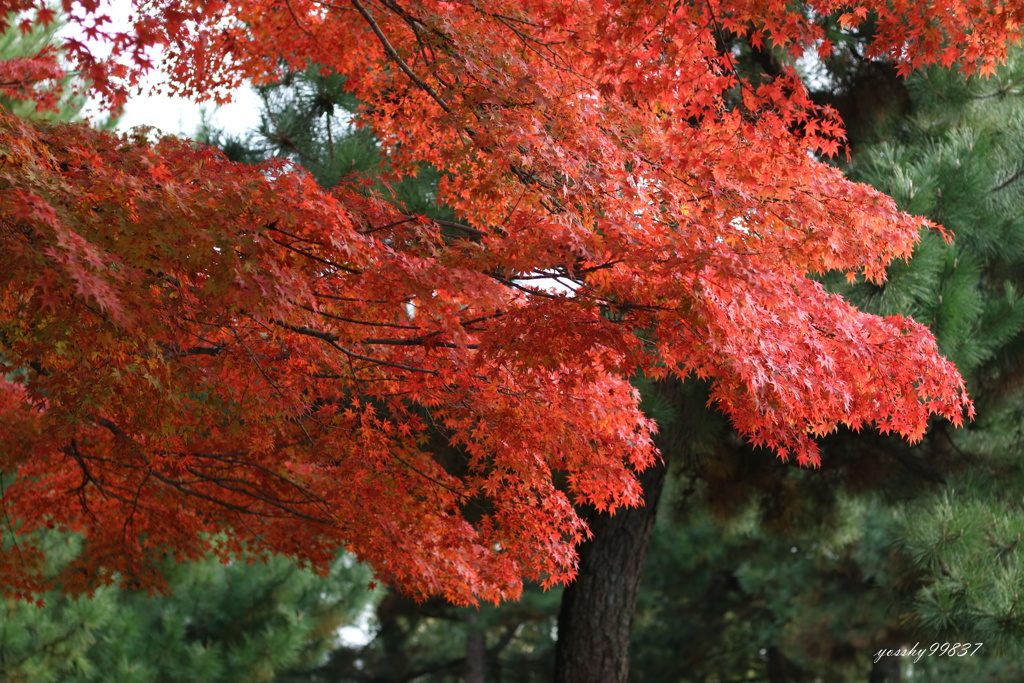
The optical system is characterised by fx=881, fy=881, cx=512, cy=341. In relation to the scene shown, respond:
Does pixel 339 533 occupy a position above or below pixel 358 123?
below

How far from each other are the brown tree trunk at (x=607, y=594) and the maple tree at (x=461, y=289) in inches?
75.0

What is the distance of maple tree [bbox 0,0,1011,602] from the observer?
3.26m

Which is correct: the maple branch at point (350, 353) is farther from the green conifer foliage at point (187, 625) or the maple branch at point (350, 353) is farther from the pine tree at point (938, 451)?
the green conifer foliage at point (187, 625)

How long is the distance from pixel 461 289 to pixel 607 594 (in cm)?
428

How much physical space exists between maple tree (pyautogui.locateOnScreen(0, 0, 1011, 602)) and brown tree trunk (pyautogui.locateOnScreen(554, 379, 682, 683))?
75.0 inches

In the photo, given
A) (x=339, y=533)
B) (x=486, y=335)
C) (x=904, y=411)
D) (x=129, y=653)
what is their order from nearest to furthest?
(x=486, y=335), (x=904, y=411), (x=339, y=533), (x=129, y=653)

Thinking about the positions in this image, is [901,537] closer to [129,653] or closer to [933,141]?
[933,141]

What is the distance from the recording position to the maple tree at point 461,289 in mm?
3262

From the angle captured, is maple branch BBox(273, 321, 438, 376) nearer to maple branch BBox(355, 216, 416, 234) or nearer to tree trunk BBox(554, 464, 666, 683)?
maple branch BBox(355, 216, 416, 234)

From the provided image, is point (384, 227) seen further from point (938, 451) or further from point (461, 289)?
point (938, 451)

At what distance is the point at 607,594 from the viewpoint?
691 cm

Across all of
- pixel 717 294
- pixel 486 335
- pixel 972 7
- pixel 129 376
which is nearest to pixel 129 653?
pixel 129 376

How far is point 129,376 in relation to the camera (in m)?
3.70

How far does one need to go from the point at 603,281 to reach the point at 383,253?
893 mm
